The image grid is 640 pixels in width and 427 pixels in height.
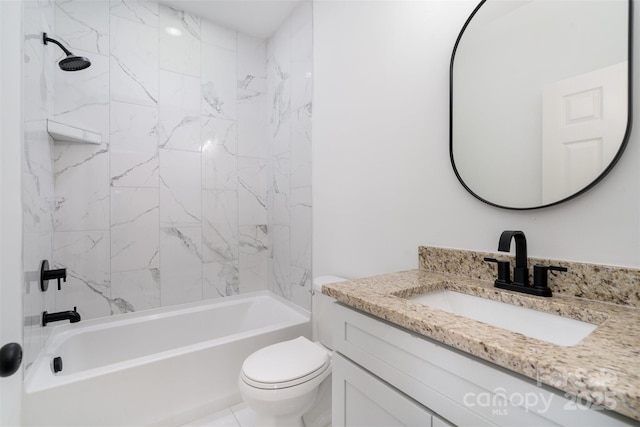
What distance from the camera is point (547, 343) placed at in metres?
0.58

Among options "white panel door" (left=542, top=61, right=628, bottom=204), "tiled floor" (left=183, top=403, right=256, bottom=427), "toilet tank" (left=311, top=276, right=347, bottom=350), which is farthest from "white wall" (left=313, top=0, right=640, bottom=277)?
"tiled floor" (left=183, top=403, right=256, bottom=427)

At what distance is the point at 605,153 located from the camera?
0.85 m

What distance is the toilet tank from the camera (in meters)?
1.79

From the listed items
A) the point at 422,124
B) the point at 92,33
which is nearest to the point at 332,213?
the point at 422,124

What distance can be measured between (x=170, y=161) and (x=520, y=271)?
2431 millimetres

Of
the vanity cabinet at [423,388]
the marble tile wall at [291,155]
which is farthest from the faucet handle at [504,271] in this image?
the marble tile wall at [291,155]

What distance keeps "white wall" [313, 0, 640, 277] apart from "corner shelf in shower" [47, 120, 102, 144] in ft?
5.15

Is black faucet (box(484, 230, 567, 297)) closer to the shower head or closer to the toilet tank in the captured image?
the toilet tank

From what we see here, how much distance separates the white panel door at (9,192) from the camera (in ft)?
1.45

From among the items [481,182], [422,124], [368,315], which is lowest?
[368,315]

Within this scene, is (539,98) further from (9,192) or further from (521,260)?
(9,192)

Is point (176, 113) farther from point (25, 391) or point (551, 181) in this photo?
point (551, 181)

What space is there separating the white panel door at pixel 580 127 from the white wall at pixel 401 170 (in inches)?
1.9

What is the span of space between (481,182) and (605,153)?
1.20ft
